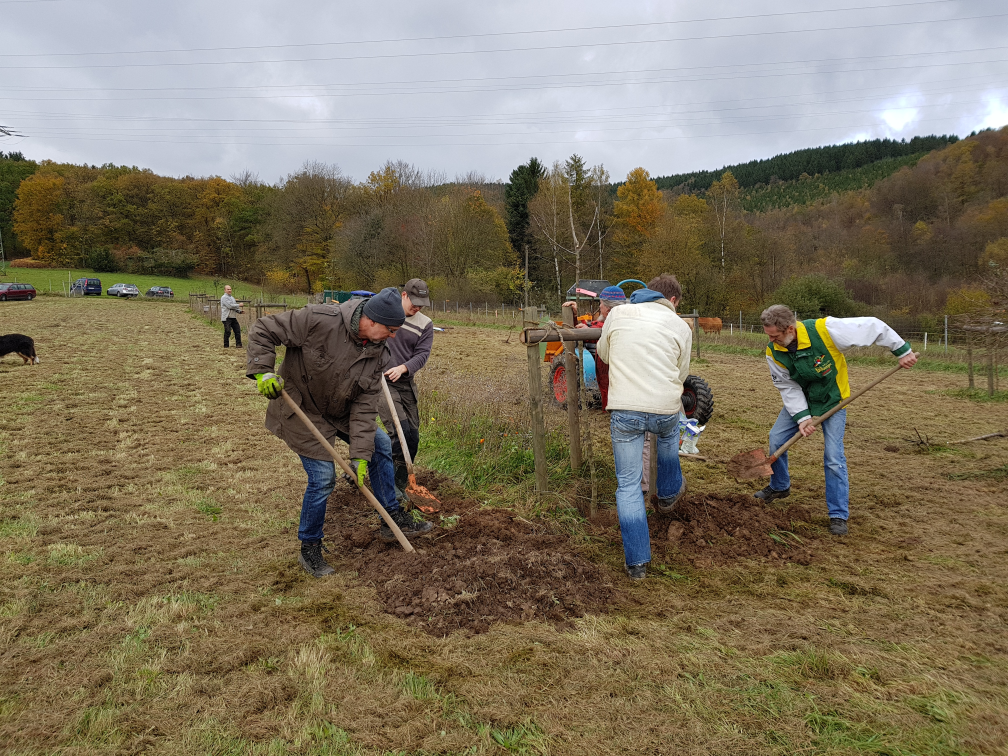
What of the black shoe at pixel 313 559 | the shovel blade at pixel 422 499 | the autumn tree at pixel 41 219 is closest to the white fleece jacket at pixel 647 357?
the shovel blade at pixel 422 499

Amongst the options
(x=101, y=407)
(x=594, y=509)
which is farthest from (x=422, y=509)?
(x=101, y=407)

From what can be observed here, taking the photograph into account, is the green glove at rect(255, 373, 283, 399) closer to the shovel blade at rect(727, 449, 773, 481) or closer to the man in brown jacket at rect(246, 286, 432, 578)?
the man in brown jacket at rect(246, 286, 432, 578)

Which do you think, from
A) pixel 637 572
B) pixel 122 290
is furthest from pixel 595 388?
pixel 122 290

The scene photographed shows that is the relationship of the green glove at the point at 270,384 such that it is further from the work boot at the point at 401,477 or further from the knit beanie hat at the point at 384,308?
the work boot at the point at 401,477

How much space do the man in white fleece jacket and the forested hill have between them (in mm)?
75739

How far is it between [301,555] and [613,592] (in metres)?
2.01

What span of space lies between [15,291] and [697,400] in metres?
43.5

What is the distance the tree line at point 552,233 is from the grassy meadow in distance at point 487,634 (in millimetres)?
18371

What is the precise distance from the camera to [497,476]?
5.52m

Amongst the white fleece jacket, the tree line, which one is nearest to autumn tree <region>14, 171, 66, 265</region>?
the tree line

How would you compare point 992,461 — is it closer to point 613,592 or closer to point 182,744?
point 613,592

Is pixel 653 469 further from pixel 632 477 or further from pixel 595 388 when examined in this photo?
pixel 595 388

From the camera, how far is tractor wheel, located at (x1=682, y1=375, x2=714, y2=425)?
585 centimetres

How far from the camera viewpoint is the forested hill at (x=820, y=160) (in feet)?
252
